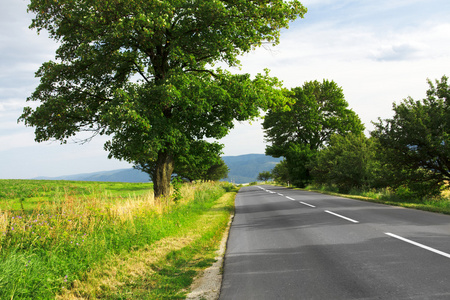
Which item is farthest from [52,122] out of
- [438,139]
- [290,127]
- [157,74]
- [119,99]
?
[290,127]

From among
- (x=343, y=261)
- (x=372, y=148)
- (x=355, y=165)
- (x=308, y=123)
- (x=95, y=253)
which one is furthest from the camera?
(x=308, y=123)

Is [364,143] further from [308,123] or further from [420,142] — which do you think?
[308,123]

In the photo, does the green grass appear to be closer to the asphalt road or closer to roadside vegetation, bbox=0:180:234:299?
roadside vegetation, bbox=0:180:234:299

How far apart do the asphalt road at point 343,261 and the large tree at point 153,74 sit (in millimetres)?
5563

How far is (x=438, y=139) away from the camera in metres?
14.2

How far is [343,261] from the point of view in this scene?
5602mm

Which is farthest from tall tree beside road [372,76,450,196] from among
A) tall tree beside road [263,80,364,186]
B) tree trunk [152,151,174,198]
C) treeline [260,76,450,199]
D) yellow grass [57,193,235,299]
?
tall tree beside road [263,80,364,186]

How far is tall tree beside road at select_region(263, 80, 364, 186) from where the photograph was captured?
38.6m

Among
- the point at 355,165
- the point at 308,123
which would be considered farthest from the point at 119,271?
the point at 308,123

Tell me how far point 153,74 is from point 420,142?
13988mm

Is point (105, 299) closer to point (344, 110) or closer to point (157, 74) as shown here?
point (157, 74)

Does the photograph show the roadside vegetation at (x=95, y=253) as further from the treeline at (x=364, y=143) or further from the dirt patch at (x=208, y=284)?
the treeline at (x=364, y=143)

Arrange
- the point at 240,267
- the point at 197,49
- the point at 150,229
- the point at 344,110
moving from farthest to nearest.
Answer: the point at 344,110
the point at 197,49
the point at 150,229
the point at 240,267

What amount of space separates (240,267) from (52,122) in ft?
33.8
